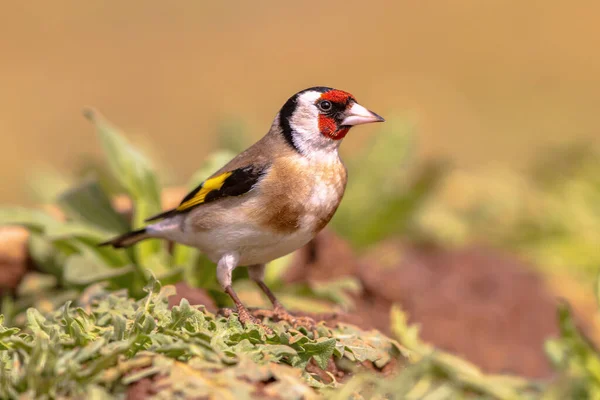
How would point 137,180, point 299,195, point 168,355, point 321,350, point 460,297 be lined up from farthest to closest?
point 460,297
point 137,180
point 299,195
point 321,350
point 168,355

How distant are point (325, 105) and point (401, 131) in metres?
3.28

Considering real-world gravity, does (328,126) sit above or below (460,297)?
above

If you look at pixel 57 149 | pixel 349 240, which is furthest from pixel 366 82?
pixel 349 240

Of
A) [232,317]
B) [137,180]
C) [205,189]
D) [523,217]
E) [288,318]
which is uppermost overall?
[205,189]

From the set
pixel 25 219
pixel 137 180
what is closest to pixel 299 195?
pixel 137 180

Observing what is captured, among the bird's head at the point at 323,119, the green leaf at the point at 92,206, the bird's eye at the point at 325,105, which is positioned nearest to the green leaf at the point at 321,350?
the bird's head at the point at 323,119

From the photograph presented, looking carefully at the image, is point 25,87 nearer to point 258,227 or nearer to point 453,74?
point 453,74

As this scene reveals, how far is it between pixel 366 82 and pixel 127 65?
3985 mm

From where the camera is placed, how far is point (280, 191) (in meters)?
3.96

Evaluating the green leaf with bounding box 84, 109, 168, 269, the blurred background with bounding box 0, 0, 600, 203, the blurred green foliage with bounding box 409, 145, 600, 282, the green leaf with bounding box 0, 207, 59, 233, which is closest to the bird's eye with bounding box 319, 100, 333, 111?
the green leaf with bounding box 84, 109, 168, 269

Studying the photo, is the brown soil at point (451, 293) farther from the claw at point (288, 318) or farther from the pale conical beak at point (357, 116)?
the pale conical beak at point (357, 116)

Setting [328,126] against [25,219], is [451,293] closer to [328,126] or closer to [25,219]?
[328,126]

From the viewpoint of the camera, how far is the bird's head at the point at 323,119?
4.11 metres

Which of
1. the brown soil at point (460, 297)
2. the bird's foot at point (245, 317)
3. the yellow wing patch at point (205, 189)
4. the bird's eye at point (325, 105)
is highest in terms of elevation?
the bird's eye at point (325, 105)
